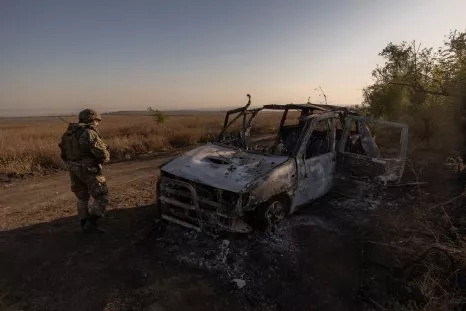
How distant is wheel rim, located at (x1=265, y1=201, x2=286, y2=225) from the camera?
218 inches

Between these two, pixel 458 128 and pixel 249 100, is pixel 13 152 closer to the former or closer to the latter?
pixel 249 100

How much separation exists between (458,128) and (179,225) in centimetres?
887

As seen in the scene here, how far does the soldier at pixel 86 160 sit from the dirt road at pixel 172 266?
0.40 metres

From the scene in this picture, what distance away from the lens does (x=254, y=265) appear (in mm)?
5004

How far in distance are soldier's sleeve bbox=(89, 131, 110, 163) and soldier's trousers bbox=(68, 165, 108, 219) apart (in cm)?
22

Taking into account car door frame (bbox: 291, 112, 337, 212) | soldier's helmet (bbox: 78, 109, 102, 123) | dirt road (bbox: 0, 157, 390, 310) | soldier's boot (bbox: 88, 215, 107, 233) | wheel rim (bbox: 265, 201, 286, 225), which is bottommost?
dirt road (bbox: 0, 157, 390, 310)

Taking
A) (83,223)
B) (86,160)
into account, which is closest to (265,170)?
(86,160)

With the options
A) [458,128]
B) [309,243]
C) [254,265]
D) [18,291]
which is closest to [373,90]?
[458,128]

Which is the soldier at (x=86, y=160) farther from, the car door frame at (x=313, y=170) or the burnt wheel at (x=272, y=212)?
the car door frame at (x=313, y=170)

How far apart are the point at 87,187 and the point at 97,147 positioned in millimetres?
736

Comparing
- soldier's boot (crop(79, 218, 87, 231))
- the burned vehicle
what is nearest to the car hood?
the burned vehicle

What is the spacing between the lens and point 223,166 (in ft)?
18.7

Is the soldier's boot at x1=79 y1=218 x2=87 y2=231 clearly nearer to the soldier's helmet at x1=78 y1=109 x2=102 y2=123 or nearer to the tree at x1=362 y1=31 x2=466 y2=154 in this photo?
the soldier's helmet at x1=78 y1=109 x2=102 y2=123

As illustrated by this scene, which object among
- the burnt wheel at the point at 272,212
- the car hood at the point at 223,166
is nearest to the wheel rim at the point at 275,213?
the burnt wheel at the point at 272,212
